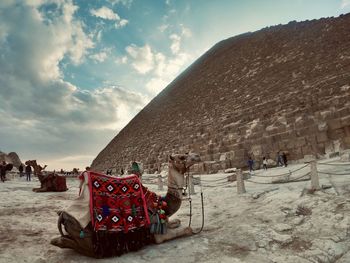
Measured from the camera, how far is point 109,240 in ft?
9.12

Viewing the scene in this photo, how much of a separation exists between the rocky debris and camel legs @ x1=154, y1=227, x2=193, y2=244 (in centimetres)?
840

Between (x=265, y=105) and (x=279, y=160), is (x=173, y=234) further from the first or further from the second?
(x=265, y=105)

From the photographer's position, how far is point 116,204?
2926 mm

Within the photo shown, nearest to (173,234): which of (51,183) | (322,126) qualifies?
(51,183)

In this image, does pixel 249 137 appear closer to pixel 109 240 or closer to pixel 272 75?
pixel 272 75

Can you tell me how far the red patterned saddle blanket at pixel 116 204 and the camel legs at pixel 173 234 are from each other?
0.25m

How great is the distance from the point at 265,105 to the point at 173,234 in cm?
1326

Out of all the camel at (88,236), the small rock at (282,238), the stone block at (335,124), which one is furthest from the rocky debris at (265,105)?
the camel at (88,236)

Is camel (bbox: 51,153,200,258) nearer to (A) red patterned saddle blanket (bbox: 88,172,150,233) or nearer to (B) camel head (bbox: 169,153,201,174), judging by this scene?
(A) red patterned saddle blanket (bbox: 88,172,150,233)

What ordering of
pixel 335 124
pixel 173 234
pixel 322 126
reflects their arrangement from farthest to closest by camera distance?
pixel 322 126 < pixel 335 124 < pixel 173 234

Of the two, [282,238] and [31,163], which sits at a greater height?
[31,163]

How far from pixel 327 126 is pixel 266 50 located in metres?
15.1

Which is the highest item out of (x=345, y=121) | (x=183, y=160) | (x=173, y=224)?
(x=345, y=121)

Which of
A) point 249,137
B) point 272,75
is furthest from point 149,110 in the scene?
point 249,137
